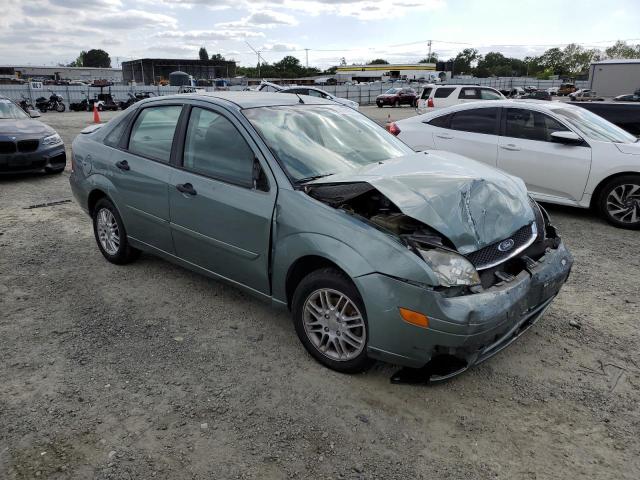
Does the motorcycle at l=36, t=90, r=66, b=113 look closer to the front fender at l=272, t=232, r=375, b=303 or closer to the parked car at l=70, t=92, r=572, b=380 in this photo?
the parked car at l=70, t=92, r=572, b=380

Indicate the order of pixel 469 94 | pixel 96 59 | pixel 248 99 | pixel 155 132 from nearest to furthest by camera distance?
pixel 248 99
pixel 155 132
pixel 469 94
pixel 96 59

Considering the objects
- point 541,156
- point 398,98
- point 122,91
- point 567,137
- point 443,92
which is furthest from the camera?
point 122,91

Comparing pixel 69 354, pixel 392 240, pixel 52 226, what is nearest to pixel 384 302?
pixel 392 240

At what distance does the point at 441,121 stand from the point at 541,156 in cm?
174

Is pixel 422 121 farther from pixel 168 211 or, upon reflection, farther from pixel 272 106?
pixel 168 211

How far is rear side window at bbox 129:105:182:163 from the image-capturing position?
4.18 m

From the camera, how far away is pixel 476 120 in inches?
295

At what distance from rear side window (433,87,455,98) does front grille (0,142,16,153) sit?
15.8 metres

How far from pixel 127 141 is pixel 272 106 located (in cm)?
155

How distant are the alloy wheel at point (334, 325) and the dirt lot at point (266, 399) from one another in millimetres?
175

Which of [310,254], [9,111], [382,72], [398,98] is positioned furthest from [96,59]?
[310,254]

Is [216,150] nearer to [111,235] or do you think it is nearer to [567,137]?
[111,235]

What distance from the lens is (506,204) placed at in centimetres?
338

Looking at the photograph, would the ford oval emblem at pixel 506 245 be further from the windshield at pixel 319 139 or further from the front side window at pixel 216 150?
the front side window at pixel 216 150
